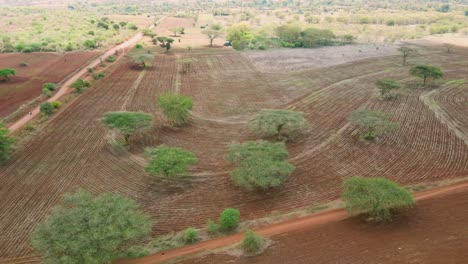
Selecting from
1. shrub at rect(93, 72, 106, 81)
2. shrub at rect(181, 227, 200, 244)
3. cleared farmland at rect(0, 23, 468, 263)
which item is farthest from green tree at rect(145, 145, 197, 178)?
shrub at rect(93, 72, 106, 81)

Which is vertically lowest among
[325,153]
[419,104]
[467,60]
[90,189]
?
[90,189]

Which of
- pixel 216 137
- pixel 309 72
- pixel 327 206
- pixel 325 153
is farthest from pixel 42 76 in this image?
pixel 327 206

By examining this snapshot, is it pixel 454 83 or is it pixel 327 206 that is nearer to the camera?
pixel 327 206

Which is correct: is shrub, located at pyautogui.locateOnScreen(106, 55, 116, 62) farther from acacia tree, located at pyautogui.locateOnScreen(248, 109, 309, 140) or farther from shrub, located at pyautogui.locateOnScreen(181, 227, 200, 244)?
shrub, located at pyautogui.locateOnScreen(181, 227, 200, 244)

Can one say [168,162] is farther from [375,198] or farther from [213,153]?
[375,198]

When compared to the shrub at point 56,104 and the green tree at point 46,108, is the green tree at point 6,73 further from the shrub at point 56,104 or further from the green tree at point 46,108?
the green tree at point 46,108

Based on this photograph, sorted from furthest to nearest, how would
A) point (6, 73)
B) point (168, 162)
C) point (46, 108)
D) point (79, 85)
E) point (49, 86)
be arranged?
1. point (6, 73)
2. point (49, 86)
3. point (79, 85)
4. point (46, 108)
5. point (168, 162)

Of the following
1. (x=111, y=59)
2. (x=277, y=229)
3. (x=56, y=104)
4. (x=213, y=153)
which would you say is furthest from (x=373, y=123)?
(x=111, y=59)

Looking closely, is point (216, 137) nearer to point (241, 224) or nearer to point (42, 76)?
point (241, 224)
